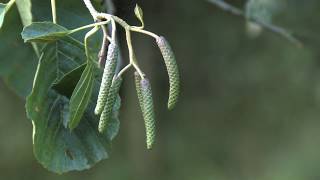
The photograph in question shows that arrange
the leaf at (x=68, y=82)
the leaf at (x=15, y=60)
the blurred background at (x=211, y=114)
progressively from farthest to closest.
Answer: the blurred background at (x=211, y=114), the leaf at (x=15, y=60), the leaf at (x=68, y=82)

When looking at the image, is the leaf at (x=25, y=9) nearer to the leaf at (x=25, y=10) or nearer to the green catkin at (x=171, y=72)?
the leaf at (x=25, y=10)

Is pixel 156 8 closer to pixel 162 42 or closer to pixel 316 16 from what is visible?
pixel 316 16

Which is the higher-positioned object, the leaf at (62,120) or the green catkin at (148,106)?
the green catkin at (148,106)

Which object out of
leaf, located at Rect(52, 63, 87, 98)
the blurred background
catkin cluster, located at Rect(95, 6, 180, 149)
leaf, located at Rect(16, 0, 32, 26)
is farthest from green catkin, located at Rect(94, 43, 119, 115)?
the blurred background

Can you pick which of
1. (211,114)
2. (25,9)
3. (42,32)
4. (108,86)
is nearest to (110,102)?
(108,86)

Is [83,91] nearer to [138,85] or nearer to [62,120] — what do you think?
[138,85]

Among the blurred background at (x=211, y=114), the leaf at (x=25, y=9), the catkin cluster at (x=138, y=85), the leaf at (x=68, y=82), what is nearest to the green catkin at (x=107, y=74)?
the catkin cluster at (x=138, y=85)
